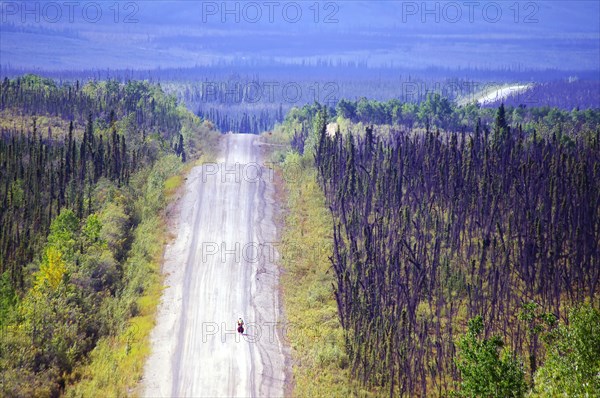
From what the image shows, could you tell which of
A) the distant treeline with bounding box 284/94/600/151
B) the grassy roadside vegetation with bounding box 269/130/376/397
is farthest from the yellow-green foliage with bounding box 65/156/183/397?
the distant treeline with bounding box 284/94/600/151

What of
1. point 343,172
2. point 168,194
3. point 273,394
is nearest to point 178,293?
point 273,394

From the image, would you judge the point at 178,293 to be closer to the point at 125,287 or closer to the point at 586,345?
the point at 125,287

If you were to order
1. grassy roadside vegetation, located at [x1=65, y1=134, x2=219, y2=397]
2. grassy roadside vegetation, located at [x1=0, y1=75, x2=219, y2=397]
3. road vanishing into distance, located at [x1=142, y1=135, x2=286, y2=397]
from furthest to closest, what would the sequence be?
→ grassy roadside vegetation, located at [x1=0, y1=75, x2=219, y2=397] < road vanishing into distance, located at [x1=142, y1=135, x2=286, y2=397] < grassy roadside vegetation, located at [x1=65, y1=134, x2=219, y2=397]

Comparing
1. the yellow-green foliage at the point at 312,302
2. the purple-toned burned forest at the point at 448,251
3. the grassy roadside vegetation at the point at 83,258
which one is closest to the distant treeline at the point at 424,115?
the grassy roadside vegetation at the point at 83,258

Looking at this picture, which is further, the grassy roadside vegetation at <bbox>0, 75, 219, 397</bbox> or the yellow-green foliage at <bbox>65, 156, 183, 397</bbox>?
the grassy roadside vegetation at <bbox>0, 75, 219, 397</bbox>

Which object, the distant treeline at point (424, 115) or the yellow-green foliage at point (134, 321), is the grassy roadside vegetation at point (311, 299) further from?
the distant treeline at point (424, 115)

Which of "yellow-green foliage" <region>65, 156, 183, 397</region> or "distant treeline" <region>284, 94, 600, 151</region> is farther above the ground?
"distant treeline" <region>284, 94, 600, 151</region>

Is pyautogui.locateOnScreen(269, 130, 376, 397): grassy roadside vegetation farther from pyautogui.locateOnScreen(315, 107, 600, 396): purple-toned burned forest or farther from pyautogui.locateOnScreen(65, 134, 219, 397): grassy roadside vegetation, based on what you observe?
pyautogui.locateOnScreen(65, 134, 219, 397): grassy roadside vegetation
